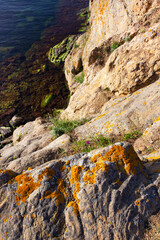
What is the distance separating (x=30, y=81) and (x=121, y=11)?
1247 cm

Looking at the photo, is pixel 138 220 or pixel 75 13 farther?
pixel 75 13

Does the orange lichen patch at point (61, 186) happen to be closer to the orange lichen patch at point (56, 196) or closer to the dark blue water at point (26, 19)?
the orange lichen patch at point (56, 196)

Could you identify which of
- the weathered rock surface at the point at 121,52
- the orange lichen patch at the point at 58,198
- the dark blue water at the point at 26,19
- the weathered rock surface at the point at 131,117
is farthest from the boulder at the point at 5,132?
the dark blue water at the point at 26,19

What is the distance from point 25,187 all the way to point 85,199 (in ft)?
4.69

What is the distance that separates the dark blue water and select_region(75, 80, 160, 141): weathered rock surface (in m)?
23.6

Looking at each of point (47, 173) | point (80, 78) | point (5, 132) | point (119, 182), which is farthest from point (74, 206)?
point (80, 78)

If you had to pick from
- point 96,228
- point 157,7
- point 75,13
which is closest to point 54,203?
point 96,228

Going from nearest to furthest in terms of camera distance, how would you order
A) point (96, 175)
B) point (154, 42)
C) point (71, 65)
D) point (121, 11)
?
1. point (96, 175)
2. point (154, 42)
3. point (121, 11)
4. point (71, 65)

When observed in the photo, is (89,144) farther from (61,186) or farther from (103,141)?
(61,186)

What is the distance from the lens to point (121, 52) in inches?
334

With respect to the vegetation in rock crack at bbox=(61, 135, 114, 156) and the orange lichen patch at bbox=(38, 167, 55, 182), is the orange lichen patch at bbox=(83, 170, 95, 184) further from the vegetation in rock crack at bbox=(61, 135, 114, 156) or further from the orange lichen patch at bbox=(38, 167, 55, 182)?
the vegetation in rock crack at bbox=(61, 135, 114, 156)

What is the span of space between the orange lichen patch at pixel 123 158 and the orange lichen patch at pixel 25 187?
5.84ft

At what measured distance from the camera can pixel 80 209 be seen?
2826 mm

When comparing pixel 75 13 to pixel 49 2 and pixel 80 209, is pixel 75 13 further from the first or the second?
pixel 80 209
